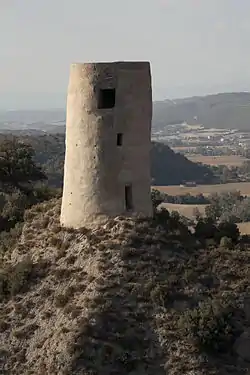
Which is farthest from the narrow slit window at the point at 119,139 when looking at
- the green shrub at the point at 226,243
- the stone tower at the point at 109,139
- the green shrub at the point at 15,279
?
the green shrub at the point at 226,243

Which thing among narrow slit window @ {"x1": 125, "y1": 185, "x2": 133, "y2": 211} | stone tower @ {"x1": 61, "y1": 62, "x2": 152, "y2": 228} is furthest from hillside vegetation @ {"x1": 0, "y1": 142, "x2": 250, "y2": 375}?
stone tower @ {"x1": 61, "y1": 62, "x2": 152, "y2": 228}

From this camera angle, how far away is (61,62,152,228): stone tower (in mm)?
23466

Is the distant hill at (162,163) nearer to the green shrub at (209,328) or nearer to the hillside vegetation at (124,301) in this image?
the hillside vegetation at (124,301)

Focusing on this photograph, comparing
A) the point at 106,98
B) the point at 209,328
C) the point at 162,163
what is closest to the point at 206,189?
the point at 162,163

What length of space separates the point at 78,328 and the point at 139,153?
6389 mm

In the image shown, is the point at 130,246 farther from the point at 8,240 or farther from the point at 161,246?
the point at 8,240

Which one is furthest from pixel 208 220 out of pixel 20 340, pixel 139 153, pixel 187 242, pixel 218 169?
pixel 218 169

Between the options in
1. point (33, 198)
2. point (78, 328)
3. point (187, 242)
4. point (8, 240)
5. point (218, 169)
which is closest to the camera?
point (78, 328)

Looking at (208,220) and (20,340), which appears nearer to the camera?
(20,340)

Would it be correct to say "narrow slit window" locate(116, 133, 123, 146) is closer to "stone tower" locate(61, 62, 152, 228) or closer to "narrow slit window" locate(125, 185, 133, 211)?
"stone tower" locate(61, 62, 152, 228)

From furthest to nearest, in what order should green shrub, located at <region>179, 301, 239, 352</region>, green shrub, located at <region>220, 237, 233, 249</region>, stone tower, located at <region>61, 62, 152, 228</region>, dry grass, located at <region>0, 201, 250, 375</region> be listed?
1. green shrub, located at <region>220, 237, 233, 249</region>
2. stone tower, located at <region>61, 62, 152, 228</region>
3. green shrub, located at <region>179, 301, 239, 352</region>
4. dry grass, located at <region>0, 201, 250, 375</region>

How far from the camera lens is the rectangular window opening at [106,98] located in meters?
23.6

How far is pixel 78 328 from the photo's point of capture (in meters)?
20.8

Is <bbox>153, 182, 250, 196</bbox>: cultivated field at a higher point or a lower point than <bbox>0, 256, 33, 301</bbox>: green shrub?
lower
